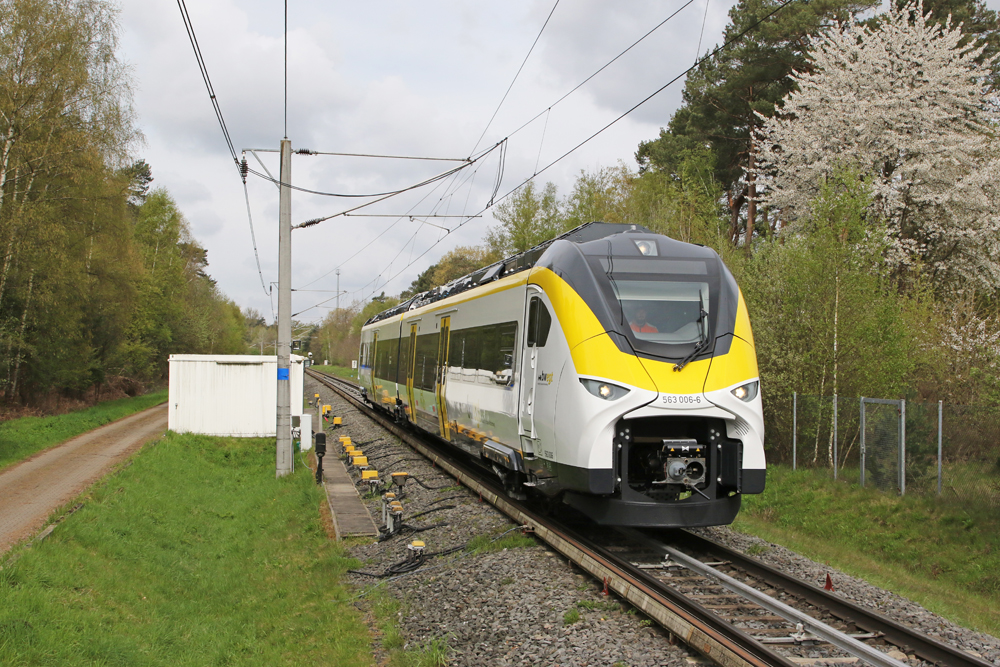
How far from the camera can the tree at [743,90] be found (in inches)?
998

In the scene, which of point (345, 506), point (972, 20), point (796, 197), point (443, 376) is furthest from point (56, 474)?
point (972, 20)

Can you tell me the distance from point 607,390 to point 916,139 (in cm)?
1745

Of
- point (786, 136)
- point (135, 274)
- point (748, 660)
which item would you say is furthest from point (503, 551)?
point (135, 274)

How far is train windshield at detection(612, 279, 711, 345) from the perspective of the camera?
811 centimetres

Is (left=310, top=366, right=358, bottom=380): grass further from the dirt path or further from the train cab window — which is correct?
the train cab window

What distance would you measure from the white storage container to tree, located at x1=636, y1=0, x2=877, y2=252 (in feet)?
53.5

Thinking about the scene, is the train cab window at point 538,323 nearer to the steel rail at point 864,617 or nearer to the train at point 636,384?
the train at point 636,384

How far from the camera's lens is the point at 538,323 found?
8961 millimetres

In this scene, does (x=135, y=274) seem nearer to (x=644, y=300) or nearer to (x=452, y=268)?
(x=644, y=300)

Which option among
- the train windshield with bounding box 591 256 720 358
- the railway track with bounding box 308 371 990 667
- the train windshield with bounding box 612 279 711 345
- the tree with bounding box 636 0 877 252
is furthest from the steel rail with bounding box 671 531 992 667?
the tree with bounding box 636 0 877 252

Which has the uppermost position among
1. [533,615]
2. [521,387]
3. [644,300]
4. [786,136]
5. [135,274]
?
[786,136]

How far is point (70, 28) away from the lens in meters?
21.5

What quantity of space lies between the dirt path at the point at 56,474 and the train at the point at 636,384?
6114 mm

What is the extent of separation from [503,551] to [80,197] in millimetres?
20016
